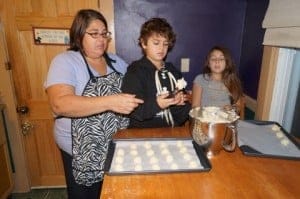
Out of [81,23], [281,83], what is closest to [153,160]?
[81,23]

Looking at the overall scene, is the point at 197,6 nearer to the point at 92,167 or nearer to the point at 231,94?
the point at 231,94

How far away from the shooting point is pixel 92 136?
3.99 ft

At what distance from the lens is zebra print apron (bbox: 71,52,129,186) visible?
1.21m

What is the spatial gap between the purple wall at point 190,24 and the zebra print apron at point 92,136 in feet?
2.99

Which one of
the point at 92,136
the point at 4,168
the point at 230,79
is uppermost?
the point at 230,79

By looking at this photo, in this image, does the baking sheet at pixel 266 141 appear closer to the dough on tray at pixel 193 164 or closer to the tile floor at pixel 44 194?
the dough on tray at pixel 193 164

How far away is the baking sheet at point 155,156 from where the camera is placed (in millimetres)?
864

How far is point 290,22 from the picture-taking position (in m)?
1.40

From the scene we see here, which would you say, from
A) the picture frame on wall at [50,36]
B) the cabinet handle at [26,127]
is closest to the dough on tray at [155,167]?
the picture frame on wall at [50,36]

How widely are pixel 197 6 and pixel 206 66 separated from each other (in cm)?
Result: 52

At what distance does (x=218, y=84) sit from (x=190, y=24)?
0.58 meters

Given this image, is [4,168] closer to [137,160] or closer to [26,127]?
[26,127]

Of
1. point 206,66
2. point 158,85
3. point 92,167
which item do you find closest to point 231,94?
point 206,66

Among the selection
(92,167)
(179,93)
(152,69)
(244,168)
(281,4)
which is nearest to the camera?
(244,168)
